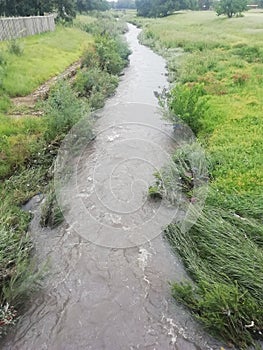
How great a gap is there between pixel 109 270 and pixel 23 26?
20175mm

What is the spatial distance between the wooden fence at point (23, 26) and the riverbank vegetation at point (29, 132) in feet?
4.03

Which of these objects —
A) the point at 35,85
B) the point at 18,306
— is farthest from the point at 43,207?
the point at 35,85

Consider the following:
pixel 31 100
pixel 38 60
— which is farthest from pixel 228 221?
pixel 38 60

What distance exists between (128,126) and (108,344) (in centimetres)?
850

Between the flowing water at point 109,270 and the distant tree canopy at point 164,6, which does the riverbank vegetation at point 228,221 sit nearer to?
the flowing water at point 109,270

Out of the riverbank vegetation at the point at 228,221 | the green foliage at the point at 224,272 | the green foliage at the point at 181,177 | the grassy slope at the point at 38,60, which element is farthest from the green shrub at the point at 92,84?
the green foliage at the point at 224,272

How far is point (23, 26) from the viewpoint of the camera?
2100 cm

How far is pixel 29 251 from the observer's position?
6.06m

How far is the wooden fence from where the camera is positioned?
59.9ft

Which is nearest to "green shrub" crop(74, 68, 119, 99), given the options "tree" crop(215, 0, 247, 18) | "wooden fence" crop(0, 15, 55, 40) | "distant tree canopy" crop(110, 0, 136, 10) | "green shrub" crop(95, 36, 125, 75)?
"green shrub" crop(95, 36, 125, 75)

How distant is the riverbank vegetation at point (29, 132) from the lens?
17.4 ft

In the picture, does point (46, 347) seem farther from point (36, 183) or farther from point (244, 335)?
point (36, 183)

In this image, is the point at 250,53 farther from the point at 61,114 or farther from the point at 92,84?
the point at 61,114

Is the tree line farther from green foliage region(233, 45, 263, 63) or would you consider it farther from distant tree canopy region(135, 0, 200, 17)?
green foliage region(233, 45, 263, 63)
